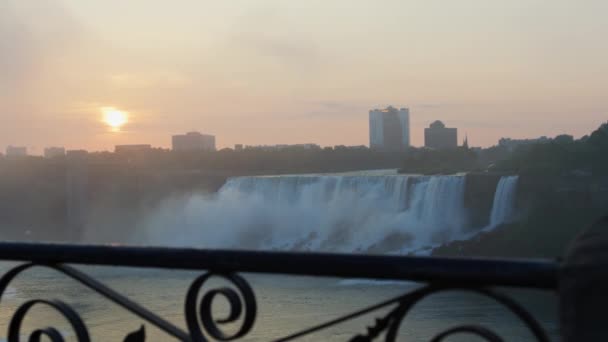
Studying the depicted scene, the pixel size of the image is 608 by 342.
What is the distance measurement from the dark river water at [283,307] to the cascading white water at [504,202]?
8086mm

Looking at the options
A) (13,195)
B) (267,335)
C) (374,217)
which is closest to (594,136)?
(374,217)

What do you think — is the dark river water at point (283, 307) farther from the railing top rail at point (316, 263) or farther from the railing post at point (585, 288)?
the railing post at point (585, 288)

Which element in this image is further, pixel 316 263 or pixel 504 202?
pixel 504 202

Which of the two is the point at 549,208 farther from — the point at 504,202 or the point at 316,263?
the point at 316,263

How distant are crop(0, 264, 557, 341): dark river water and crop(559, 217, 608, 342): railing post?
8824 mm

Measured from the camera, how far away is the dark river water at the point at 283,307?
39.2 ft

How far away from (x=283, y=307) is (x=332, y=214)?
12.9m

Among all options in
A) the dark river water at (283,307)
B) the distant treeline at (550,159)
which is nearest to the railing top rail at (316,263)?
the dark river water at (283,307)

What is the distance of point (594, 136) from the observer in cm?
2833

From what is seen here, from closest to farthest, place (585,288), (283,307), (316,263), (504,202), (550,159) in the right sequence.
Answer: (585,288)
(316,263)
(283,307)
(504,202)
(550,159)

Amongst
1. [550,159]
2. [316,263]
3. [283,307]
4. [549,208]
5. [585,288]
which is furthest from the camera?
[550,159]

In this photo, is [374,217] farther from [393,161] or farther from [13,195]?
[13,195]

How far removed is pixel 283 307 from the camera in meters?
14.6

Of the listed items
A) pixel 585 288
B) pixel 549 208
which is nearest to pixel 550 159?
pixel 549 208
